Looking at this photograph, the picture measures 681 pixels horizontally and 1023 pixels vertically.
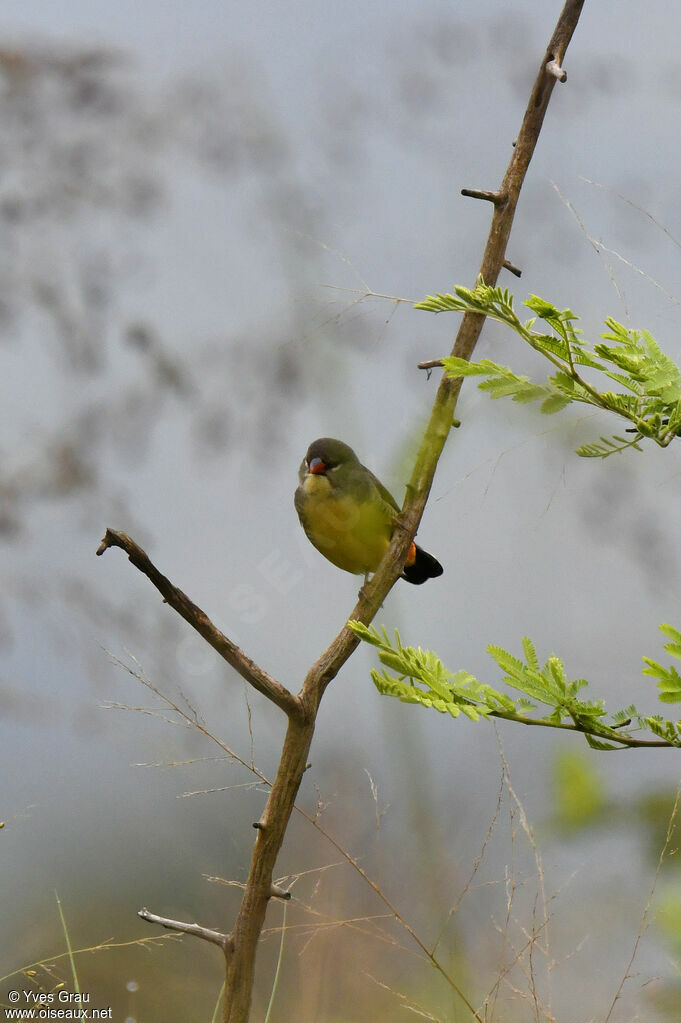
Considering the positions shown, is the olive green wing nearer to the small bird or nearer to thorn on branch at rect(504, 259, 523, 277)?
the small bird

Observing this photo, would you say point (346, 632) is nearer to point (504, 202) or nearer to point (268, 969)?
point (504, 202)

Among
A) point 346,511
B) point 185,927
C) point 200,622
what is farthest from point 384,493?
point 185,927

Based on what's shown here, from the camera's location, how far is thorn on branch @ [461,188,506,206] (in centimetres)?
97

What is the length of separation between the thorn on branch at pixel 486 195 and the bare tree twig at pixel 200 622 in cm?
50

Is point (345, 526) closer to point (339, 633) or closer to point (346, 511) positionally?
point (346, 511)

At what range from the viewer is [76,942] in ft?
4.01

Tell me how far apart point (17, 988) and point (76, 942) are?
0.09 meters

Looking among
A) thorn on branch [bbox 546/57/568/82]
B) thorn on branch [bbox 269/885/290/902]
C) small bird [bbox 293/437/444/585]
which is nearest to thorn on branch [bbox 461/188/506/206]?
thorn on branch [bbox 546/57/568/82]

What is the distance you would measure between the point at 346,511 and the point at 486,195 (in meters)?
0.41

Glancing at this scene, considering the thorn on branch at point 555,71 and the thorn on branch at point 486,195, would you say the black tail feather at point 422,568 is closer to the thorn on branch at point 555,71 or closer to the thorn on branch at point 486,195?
the thorn on branch at point 486,195

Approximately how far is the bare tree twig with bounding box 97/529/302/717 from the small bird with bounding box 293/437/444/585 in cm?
28

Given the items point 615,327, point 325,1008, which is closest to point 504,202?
point 615,327

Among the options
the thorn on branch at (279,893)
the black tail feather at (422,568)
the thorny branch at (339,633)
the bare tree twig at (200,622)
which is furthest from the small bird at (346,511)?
the thorn on branch at (279,893)

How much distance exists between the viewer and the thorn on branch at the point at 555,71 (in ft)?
2.96
